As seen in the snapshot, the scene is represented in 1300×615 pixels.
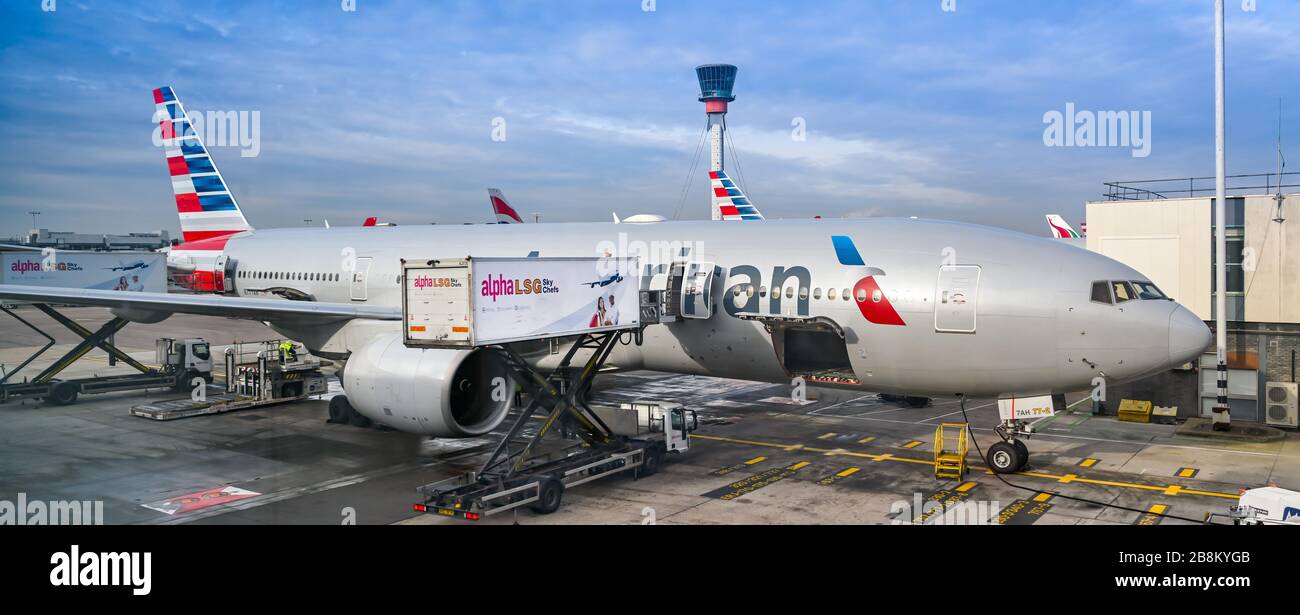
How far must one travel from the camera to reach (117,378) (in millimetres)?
26156

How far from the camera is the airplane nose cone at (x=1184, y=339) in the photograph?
14062 millimetres

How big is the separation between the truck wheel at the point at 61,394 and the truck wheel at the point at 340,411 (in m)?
8.54

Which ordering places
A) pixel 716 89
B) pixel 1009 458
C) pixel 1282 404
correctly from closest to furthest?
pixel 1009 458 → pixel 1282 404 → pixel 716 89

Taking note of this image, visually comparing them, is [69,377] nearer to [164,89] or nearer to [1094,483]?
[164,89]

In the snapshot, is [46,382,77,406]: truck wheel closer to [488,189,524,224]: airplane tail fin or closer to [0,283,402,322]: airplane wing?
[0,283,402,322]: airplane wing

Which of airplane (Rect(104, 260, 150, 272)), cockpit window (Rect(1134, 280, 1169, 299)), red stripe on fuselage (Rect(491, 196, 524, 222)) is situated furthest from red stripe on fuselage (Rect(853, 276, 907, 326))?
red stripe on fuselage (Rect(491, 196, 524, 222))

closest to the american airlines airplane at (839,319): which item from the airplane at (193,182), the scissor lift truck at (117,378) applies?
the scissor lift truck at (117,378)

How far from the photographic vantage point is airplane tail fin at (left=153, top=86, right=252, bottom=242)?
29.7 meters

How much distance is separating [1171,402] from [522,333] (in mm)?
18498

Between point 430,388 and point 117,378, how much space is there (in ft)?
55.3

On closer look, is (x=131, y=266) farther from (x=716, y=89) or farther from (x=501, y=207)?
(x=716, y=89)

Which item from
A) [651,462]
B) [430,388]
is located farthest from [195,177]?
[651,462]

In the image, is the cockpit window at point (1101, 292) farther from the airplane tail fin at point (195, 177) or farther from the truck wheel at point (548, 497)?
the airplane tail fin at point (195, 177)
